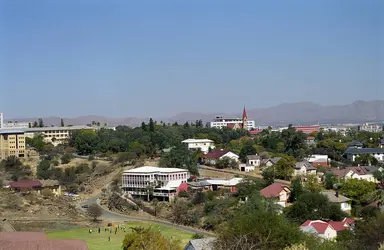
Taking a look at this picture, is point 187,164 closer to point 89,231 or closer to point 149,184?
point 149,184

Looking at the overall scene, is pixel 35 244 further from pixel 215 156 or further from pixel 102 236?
pixel 215 156

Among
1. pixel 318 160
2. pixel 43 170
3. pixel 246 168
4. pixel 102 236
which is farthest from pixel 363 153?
pixel 102 236

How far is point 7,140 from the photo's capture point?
7025 centimetres

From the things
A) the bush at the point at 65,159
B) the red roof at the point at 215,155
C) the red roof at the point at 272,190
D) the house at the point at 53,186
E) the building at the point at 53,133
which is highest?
the building at the point at 53,133

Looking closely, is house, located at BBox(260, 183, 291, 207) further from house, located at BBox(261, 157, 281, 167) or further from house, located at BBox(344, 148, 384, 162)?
house, located at BBox(344, 148, 384, 162)

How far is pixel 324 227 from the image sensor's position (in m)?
29.7

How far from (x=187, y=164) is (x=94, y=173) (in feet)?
35.6

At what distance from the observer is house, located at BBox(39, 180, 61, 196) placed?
50.4 metres

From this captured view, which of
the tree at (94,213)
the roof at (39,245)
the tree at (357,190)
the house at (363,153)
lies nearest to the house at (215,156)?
the house at (363,153)

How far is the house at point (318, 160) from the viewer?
56094 millimetres

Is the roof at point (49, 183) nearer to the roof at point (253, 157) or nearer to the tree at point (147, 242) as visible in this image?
the roof at point (253, 157)

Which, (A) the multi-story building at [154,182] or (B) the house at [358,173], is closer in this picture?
(B) the house at [358,173]

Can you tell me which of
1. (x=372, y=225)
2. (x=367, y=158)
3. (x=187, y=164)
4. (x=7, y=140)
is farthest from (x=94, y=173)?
(x=372, y=225)

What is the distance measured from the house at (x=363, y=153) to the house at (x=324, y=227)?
1164 inches
